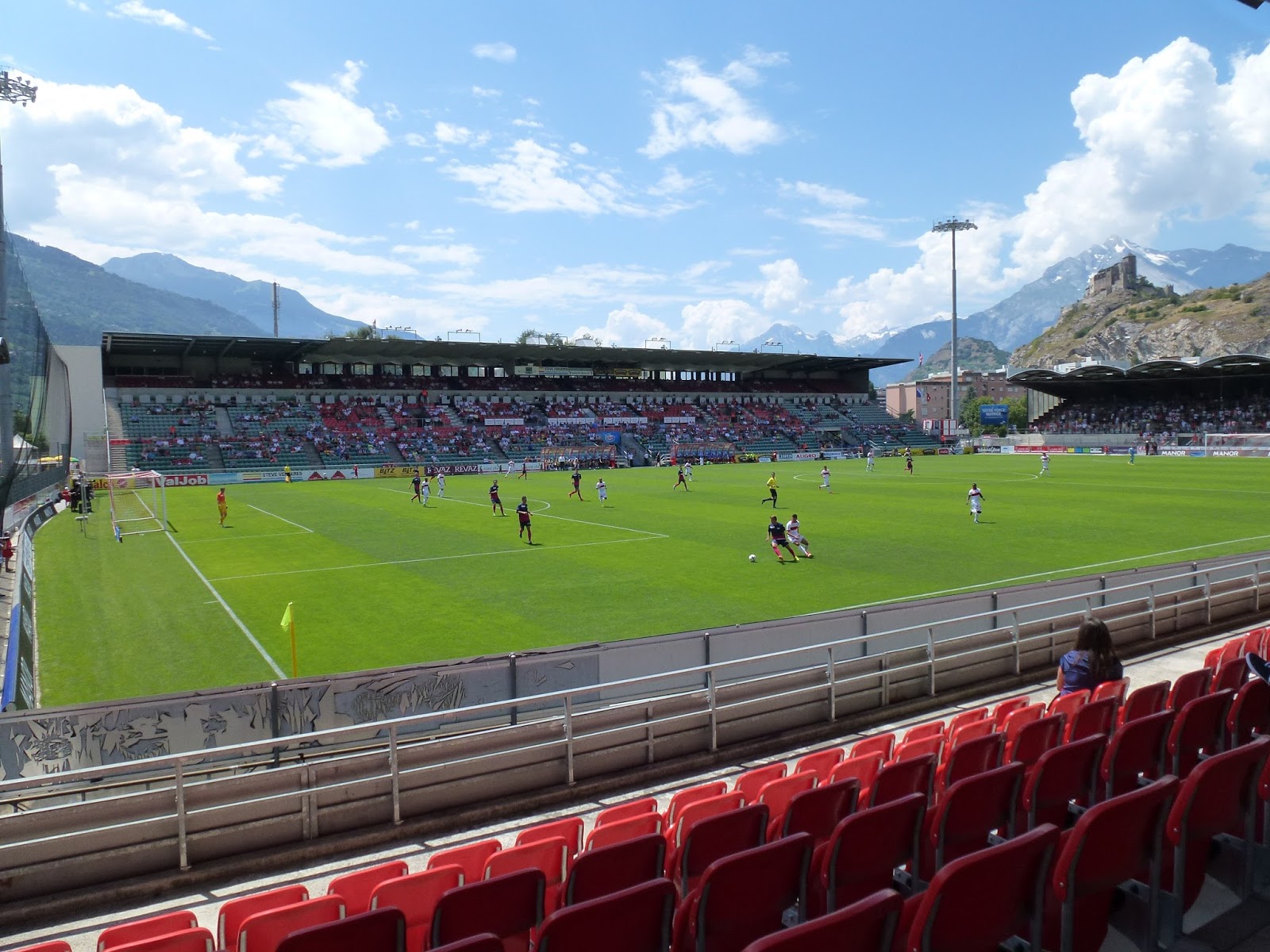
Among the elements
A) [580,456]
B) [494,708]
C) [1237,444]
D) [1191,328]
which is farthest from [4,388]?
[1191,328]

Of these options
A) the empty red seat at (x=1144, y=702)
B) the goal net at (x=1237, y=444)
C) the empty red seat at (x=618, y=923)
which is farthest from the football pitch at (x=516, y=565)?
the goal net at (x=1237, y=444)

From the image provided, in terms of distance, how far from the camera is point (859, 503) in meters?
38.4

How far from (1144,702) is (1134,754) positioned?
1312mm

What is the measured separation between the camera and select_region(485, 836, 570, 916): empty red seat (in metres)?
4.41

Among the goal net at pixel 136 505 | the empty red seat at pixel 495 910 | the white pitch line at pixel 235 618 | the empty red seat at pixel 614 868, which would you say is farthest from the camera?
the goal net at pixel 136 505

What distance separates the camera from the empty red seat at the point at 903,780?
16.5 ft

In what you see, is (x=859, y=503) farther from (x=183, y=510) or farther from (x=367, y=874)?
(x=367, y=874)

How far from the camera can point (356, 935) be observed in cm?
322

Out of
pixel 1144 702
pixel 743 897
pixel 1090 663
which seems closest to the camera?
pixel 743 897

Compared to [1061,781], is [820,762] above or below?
below

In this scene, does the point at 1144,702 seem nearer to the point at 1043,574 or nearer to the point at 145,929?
the point at 145,929

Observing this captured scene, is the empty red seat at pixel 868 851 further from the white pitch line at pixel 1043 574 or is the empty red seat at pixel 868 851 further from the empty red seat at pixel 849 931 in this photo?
the white pitch line at pixel 1043 574

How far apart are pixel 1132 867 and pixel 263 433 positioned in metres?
73.5

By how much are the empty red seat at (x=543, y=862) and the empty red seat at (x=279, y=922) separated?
0.80 meters
